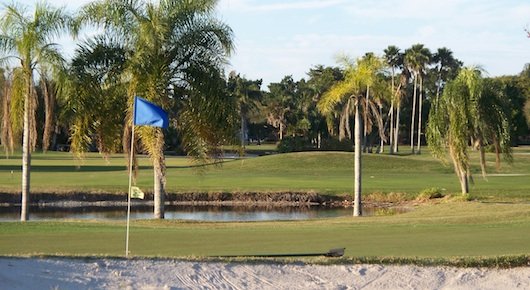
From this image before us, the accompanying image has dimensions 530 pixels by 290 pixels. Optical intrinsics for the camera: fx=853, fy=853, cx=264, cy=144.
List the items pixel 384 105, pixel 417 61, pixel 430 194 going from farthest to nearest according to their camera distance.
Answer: pixel 417 61 → pixel 384 105 → pixel 430 194

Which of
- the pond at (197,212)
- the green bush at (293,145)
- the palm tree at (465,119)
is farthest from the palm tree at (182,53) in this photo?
the green bush at (293,145)

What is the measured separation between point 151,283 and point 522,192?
123 ft

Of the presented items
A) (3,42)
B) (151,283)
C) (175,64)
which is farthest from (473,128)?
(151,283)

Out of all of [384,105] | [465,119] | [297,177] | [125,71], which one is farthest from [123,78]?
[384,105]

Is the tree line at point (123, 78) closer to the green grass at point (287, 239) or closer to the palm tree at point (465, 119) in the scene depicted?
the green grass at point (287, 239)

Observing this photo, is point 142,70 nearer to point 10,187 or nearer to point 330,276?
point 330,276

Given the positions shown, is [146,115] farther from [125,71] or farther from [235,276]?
[125,71]

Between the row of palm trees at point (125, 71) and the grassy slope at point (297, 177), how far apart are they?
3.86 meters

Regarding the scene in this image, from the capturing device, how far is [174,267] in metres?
12.8

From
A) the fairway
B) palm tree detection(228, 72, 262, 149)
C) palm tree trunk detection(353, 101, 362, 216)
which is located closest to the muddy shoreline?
the fairway

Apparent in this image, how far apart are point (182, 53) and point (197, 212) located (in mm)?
14368

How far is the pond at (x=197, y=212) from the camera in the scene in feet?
123

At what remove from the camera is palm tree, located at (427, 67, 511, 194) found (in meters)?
39.7

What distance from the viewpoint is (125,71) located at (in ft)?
89.0
